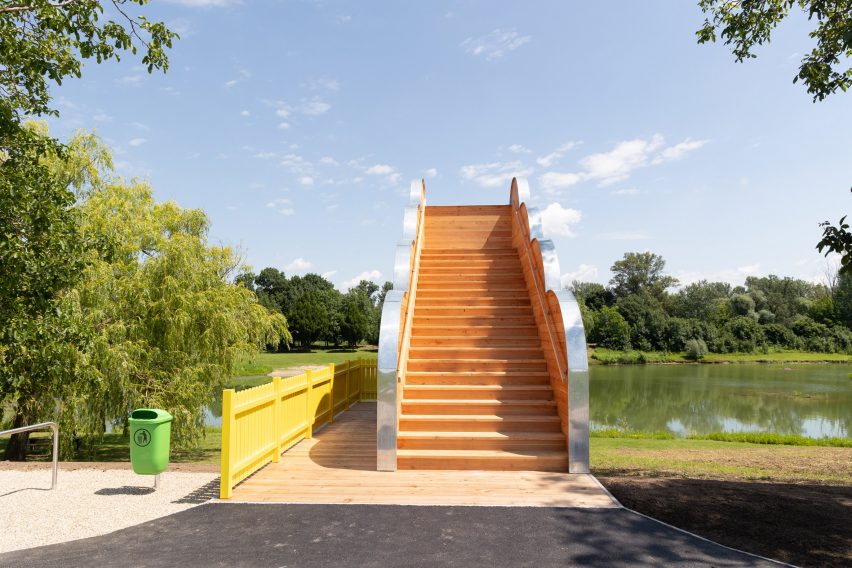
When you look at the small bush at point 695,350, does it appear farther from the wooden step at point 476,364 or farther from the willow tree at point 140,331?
the wooden step at point 476,364

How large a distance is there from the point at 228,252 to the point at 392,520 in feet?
50.6

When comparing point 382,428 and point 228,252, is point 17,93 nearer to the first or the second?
point 382,428

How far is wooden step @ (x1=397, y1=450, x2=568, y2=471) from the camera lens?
6742 millimetres

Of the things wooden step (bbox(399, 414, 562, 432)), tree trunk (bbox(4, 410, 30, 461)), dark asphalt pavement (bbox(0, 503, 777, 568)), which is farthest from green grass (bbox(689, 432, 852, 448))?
tree trunk (bbox(4, 410, 30, 461))

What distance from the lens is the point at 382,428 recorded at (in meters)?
6.80

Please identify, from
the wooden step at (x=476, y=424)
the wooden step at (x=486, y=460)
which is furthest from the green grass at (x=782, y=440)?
the wooden step at (x=486, y=460)

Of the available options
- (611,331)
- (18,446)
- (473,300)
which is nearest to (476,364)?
A: (473,300)

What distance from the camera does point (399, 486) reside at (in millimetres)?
6133

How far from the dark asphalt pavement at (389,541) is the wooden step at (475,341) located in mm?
3979

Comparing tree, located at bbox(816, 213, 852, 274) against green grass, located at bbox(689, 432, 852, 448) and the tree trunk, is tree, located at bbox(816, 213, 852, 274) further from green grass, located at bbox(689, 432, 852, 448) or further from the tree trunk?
the tree trunk

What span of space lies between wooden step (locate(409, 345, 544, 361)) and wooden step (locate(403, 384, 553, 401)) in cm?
77

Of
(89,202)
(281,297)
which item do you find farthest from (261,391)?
(281,297)

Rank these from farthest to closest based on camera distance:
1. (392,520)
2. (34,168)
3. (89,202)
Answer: (89,202) → (34,168) → (392,520)

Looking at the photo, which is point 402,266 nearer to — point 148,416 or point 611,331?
point 148,416
